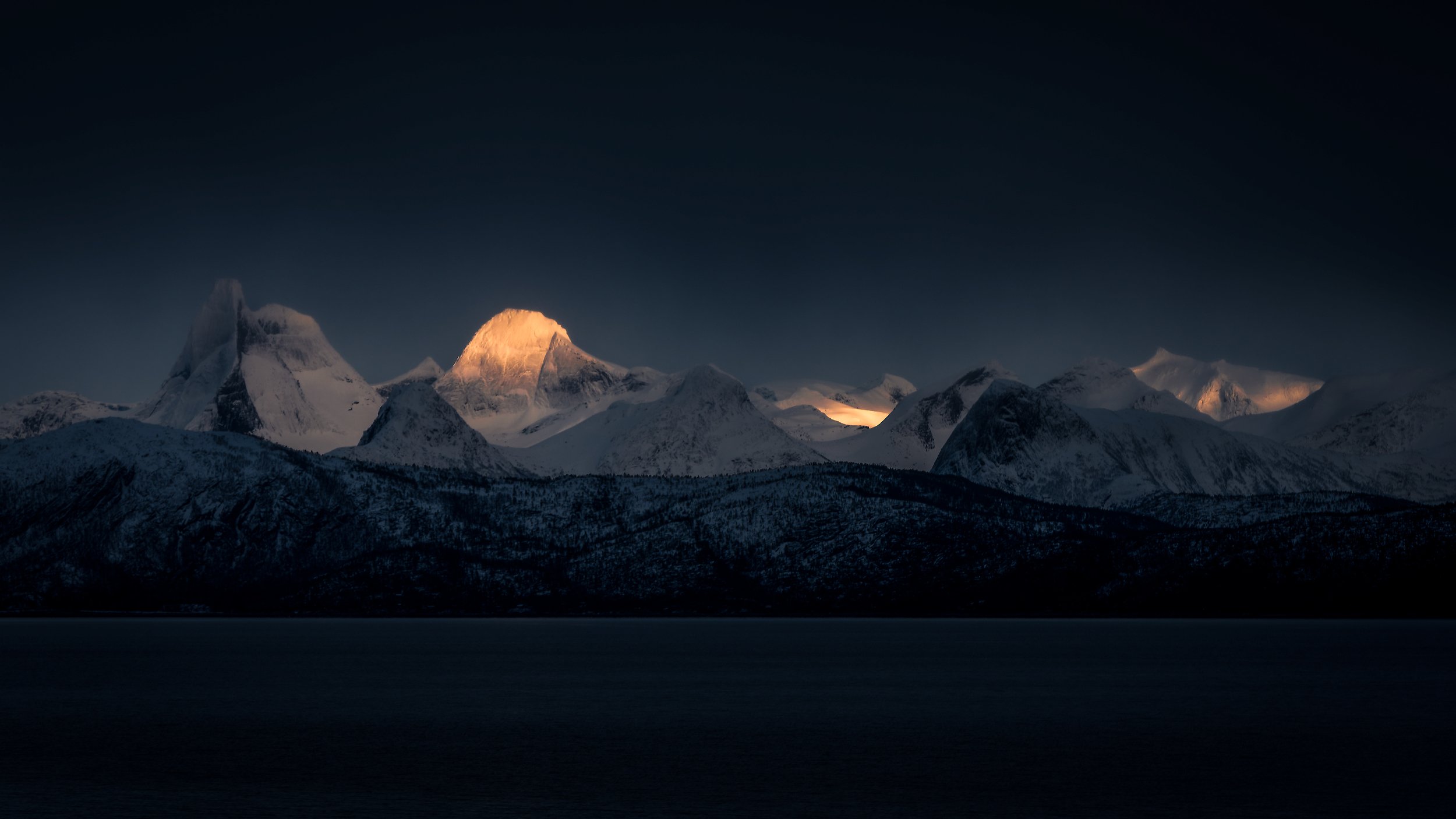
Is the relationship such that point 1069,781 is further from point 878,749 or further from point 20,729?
point 20,729

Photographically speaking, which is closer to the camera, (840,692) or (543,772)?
(543,772)

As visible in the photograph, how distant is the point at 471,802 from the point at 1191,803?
37.1 m

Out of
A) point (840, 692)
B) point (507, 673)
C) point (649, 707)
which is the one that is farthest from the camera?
point (507, 673)

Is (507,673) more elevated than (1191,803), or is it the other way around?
(1191,803)

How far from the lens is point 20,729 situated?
10862cm

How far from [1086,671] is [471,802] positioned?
130959mm

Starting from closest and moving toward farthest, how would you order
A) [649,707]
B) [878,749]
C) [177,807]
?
1. [177,807]
2. [878,749]
3. [649,707]

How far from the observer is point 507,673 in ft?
595

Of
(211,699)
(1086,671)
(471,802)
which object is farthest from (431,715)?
(1086,671)

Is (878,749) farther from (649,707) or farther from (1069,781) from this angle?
(649,707)

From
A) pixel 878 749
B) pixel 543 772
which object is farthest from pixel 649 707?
pixel 543 772

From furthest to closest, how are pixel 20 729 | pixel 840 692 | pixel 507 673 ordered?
pixel 507 673, pixel 840 692, pixel 20 729

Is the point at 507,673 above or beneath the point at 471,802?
beneath

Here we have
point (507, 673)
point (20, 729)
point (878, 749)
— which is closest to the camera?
point (878, 749)
